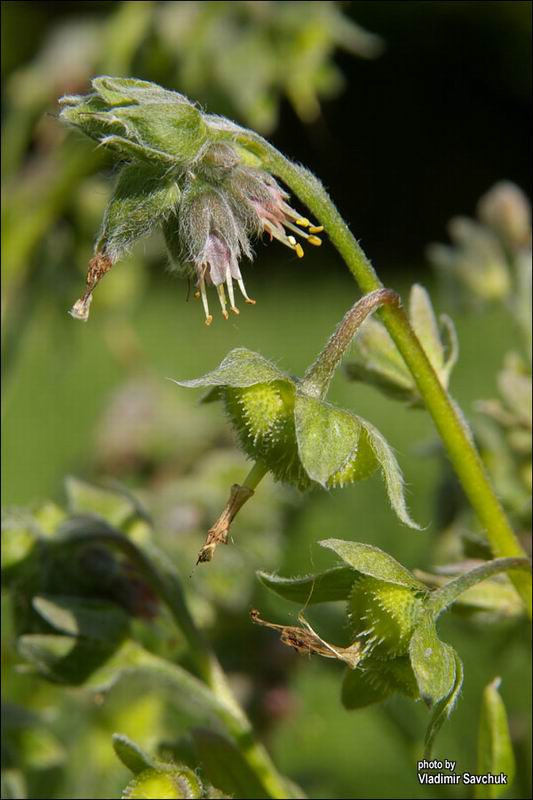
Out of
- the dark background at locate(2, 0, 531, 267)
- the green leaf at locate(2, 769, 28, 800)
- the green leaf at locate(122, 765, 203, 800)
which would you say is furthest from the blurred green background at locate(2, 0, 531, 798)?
the dark background at locate(2, 0, 531, 267)

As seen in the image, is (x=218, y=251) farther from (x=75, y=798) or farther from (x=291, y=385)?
(x=75, y=798)

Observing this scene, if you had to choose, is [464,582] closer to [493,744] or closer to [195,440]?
[493,744]

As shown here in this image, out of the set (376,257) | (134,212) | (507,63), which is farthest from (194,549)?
(507,63)

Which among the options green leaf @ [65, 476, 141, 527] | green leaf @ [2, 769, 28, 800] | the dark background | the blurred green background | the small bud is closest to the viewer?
green leaf @ [2, 769, 28, 800]

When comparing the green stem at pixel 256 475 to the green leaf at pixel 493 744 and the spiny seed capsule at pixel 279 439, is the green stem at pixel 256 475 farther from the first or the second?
the green leaf at pixel 493 744

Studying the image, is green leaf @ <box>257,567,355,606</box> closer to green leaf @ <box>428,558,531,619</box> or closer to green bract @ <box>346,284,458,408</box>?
green leaf @ <box>428,558,531,619</box>

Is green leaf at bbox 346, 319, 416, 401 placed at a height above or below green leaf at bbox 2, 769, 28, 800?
above

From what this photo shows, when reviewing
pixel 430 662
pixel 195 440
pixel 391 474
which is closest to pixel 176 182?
pixel 391 474
